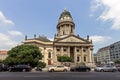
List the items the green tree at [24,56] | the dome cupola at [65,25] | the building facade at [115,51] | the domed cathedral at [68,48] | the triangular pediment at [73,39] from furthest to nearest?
the building facade at [115,51]
the dome cupola at [65,25]
the triangular pediment at [73,39]
the domed cathedral at [68,48]
the green tree at [24,56]

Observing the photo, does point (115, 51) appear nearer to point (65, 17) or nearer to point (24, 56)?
point (65, 17)

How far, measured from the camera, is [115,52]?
182 metres

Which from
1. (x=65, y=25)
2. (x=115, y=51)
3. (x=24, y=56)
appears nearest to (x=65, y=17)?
(x=65, y=25)

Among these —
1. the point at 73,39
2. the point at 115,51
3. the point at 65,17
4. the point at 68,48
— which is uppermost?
the point at 65,17

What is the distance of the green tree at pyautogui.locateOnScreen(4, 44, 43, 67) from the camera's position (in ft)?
230

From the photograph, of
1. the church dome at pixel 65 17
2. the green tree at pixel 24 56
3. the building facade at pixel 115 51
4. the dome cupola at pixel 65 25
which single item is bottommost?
the green tree at pixel 24 56

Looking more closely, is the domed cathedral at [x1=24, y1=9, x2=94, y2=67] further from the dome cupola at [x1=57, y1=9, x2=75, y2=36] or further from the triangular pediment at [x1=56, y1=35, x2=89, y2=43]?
the dome cupola at [x1=57, y1=9, x2=75, y2=36]

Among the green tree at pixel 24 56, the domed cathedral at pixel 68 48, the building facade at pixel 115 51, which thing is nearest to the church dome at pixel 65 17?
the domed cathedral at pixel 68 48

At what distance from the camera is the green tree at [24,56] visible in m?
70.2

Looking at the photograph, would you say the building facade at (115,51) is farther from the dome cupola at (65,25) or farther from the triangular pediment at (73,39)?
the triangular pediment at (73,39)

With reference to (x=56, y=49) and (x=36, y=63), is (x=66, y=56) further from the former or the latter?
(x=36, y=63)

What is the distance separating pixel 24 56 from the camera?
7175 cm

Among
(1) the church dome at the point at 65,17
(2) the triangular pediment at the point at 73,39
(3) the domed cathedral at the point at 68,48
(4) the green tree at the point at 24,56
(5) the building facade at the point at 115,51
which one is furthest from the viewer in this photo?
(5) the building facade at the point at 115,51

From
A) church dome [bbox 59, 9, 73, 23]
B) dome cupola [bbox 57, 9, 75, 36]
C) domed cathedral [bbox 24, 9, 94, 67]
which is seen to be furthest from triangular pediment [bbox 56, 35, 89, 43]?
church dome [bbox 59, 9, 73, 23]
